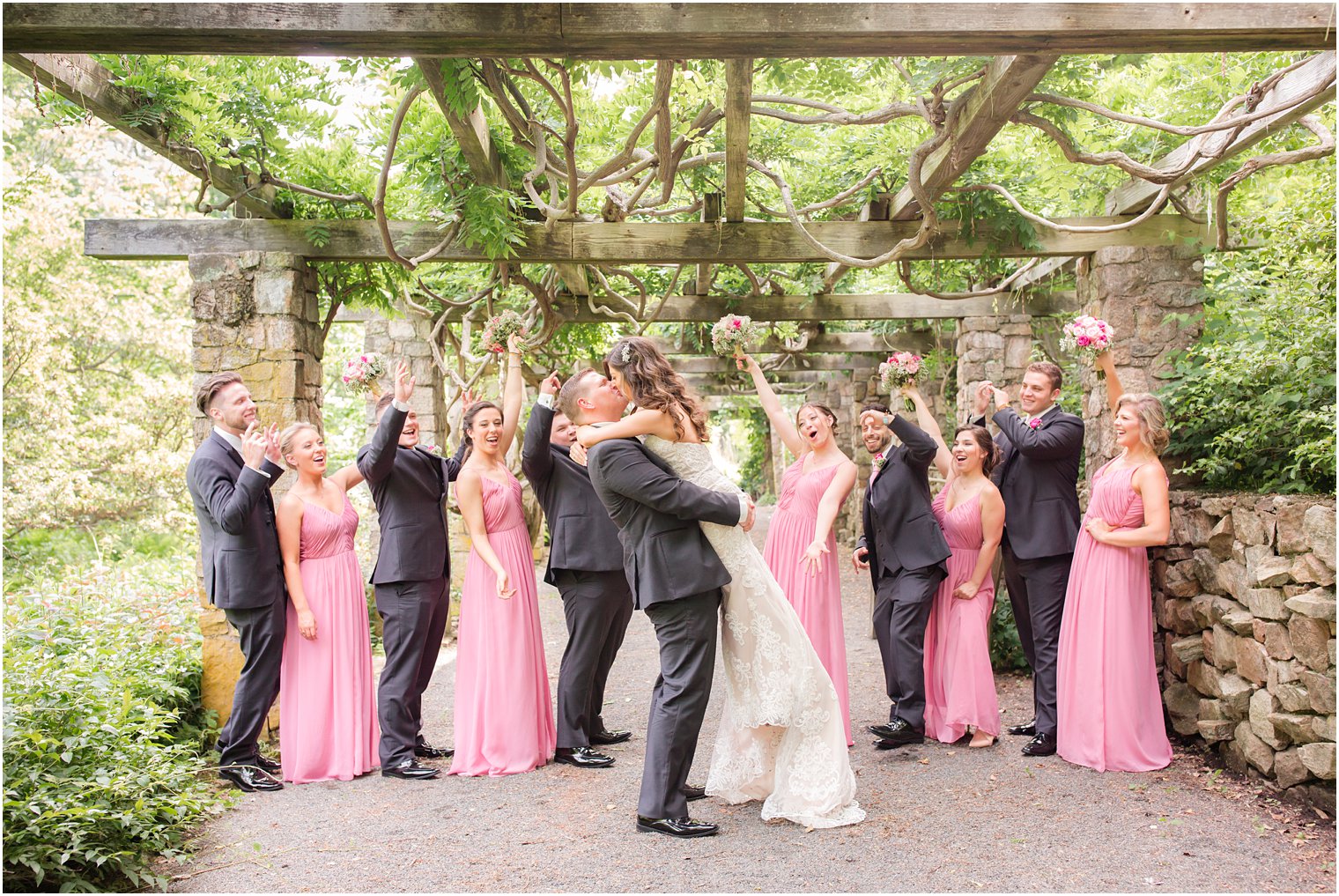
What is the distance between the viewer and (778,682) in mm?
4035

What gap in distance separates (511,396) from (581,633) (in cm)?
133

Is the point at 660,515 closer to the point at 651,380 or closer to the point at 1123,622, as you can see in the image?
the point at 651,380

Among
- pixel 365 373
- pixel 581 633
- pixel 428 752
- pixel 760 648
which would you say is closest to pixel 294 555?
pixel 365 373

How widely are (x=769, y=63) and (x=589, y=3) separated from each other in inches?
79.9

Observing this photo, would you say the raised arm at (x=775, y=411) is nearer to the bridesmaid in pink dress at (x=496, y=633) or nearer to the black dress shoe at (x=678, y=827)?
the bridesmaid in pink dress at (x=496, y=633)

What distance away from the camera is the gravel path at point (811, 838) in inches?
141

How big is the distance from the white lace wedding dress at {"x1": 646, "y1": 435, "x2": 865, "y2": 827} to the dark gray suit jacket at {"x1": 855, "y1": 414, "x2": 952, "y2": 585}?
1.48m

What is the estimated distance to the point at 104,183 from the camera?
16.4m

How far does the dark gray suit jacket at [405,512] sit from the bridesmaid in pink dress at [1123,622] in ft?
10.8

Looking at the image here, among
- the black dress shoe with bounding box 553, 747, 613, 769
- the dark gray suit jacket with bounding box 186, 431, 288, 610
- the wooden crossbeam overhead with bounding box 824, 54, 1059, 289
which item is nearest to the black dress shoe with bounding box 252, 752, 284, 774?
the dark gray suit jacket with bounding box 186, 431, 288, 610

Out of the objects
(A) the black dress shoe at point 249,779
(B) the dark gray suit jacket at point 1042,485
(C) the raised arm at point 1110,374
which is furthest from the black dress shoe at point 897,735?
(A) the black dress shoe at point 249,779

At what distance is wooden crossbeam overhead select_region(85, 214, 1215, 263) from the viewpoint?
593cm

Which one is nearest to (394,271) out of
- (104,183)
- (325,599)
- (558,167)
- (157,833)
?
(558,167)

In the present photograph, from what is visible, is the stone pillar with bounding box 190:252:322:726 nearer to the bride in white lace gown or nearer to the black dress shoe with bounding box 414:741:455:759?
the black dress shoe with bounding box 414:741:455:759
